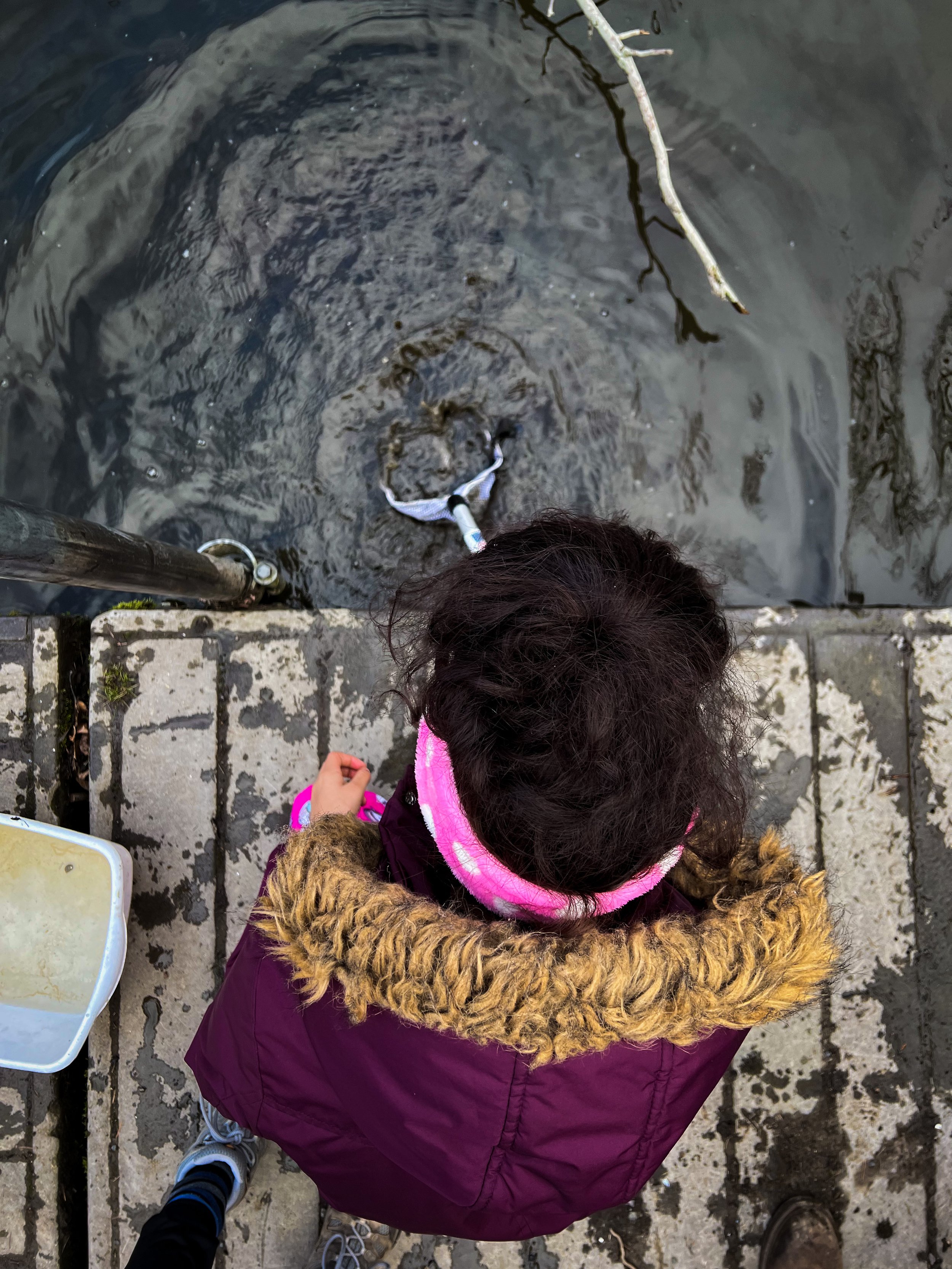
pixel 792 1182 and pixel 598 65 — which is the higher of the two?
pixel 598 65

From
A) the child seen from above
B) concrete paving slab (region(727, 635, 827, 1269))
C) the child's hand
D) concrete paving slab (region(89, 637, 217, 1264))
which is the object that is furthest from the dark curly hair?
concrete paving slab (region(89, 637, 217, 1264))

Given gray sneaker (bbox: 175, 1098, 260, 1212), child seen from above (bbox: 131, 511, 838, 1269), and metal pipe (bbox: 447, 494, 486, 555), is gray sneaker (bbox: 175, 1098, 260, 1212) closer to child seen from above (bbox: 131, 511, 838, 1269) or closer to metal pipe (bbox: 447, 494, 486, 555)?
child seen from above (bbox: 131, 511, 838, 1269)

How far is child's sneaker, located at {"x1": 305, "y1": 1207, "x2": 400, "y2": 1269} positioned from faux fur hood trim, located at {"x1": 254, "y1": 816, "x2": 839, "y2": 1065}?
1.32m

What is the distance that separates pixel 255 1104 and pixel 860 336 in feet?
9.40

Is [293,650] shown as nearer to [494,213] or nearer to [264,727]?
[264,727]

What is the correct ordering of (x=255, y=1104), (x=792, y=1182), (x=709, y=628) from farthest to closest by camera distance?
1. (x=792, y=1182)
2. (x=255, y=1104)
3. (x=709, y=628)

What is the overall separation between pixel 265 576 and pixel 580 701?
176 centimetres

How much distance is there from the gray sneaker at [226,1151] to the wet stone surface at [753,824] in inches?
2.9

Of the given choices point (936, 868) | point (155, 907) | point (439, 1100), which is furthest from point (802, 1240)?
point (155, 907)

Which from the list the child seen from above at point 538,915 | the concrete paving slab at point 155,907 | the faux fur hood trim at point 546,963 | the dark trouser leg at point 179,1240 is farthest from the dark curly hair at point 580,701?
the dark trouser leg at point 179,1240

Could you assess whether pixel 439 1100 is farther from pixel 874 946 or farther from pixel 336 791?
pixel 874 946

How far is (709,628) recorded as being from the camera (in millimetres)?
1076

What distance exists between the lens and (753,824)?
2154 millimetres

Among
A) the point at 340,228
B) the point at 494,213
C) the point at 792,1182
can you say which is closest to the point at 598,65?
the point at 494,213
